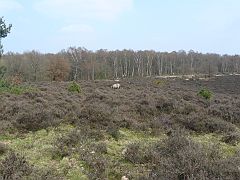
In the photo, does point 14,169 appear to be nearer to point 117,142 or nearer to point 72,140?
point 72,140

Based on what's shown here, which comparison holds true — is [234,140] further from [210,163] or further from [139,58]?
[139,58]

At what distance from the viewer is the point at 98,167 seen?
22.9 ft

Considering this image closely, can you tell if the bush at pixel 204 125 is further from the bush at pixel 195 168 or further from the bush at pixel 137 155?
the bush at pixel 195 168

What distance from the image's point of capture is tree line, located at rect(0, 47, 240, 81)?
6340 centimetres

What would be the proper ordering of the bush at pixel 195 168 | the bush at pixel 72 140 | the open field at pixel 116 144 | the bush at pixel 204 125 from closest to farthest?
1. the bush at pixel 195 168
2. the open field at pixel 116 144
3. the bush at pixel 72 140
4. the bush at pixel 204 125

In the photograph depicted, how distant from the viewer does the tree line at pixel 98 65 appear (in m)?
63.4

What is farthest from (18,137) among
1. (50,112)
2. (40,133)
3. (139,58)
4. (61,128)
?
(139,58)

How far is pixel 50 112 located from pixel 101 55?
88137 millimetres

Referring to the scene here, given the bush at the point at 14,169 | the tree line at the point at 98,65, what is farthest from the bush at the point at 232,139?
the tree line at the point at 98,65

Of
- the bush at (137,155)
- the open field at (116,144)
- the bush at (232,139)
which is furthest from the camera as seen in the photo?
the bush at (232,139)

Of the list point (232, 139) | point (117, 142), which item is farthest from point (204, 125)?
point (117, 142)

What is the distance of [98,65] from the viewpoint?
80.8 metres

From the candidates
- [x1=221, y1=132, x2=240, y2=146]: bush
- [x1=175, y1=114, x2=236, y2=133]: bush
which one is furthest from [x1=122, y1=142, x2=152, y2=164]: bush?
[x1=175, y1=114, x2=236, y2=133]: bush

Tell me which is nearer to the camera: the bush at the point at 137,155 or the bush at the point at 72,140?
the bush at the point at 137,155
